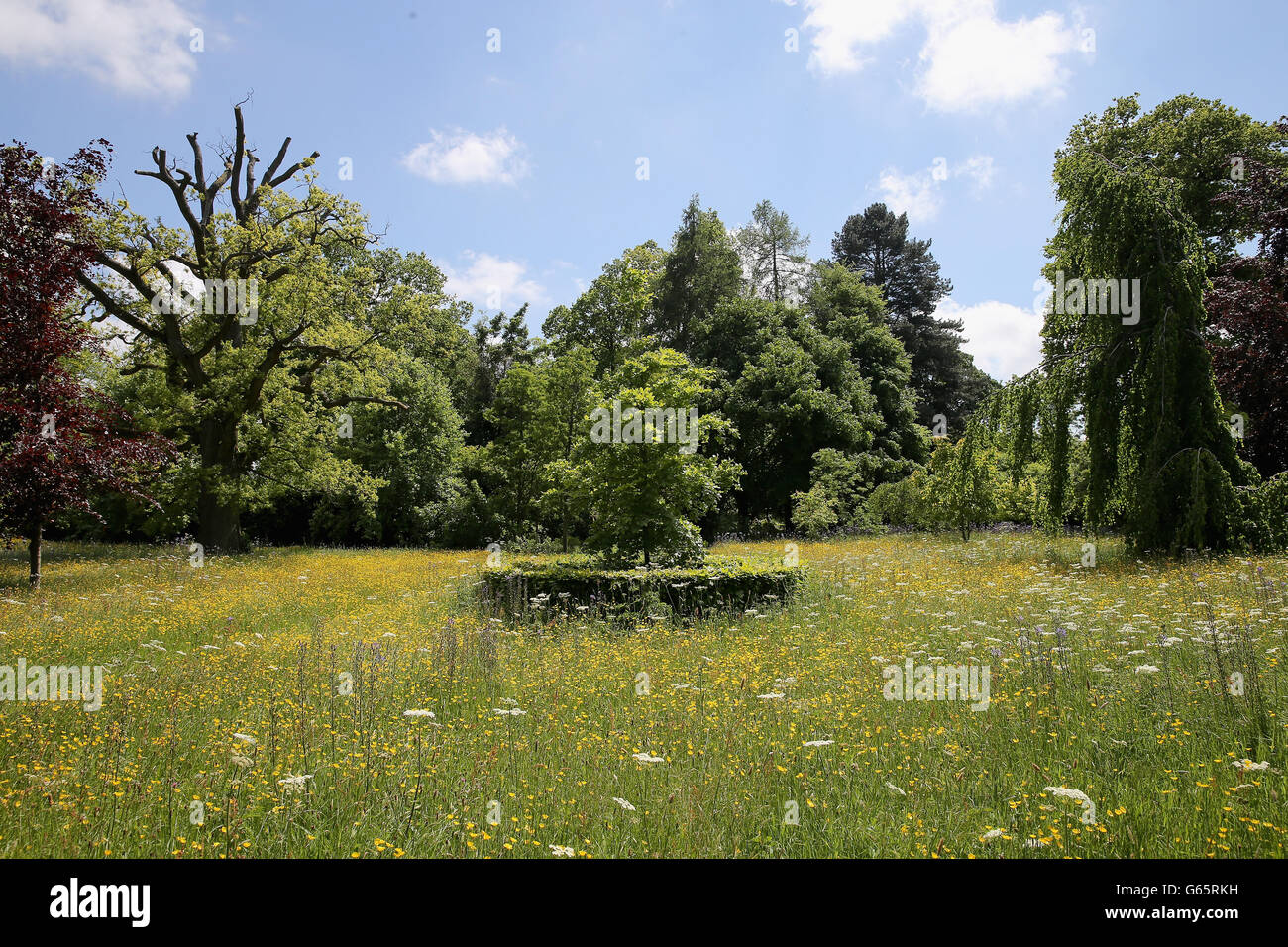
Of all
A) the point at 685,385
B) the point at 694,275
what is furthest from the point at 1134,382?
the point at 694,275

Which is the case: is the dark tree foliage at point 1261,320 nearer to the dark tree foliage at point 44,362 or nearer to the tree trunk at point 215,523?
the dark tree foliage at point 44,362

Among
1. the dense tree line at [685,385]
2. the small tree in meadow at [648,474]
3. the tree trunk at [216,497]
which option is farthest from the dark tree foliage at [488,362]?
the small tree in meadow at [648,474]

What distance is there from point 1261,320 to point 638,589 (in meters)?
13.6

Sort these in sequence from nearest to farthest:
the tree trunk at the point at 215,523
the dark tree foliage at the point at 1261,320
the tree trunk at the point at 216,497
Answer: the dark tree foliage at the point at 1261,320
the tree trunk at the point at 216,497
the tree trunk at the point at 215,523

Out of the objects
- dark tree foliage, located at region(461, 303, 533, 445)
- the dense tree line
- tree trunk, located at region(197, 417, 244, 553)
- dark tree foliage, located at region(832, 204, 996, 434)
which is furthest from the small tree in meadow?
dark tree foliage, located at region(832, 204, 996, 434)

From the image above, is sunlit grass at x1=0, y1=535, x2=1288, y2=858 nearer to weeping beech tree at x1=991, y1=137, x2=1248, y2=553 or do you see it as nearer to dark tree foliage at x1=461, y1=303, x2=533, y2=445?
weeping beech tree at x1=991, y1=137, x2=1248, y2=553

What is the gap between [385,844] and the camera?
126 inches

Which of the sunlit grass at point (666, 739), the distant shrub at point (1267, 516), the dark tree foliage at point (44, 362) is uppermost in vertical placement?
the dark tree foliage at point (44, 362)

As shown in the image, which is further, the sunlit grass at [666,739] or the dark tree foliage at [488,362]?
the dark tree foliage at [488,362]

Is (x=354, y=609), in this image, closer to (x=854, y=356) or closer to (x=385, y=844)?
(x=385, y=844)

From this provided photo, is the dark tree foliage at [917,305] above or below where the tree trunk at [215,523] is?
above

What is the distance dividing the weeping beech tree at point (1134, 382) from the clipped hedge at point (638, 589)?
7283 millimetres

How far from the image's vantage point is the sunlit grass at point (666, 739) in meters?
3.43
